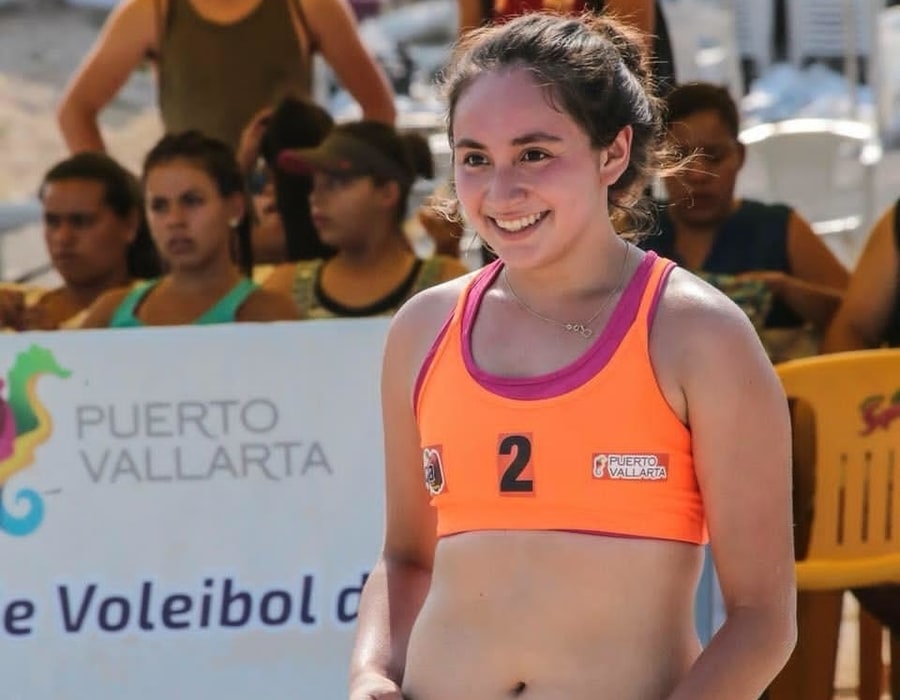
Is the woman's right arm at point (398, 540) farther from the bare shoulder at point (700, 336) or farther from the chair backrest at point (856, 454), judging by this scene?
the chair backrest at point (856, 454)

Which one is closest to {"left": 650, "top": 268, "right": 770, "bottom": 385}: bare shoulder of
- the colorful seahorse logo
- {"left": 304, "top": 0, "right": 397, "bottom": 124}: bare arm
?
the colorful seahorse logo

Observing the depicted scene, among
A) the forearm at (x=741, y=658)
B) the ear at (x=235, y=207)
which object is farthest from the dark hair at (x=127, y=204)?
the forearm at (x=741, y=658)

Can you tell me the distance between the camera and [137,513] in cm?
383

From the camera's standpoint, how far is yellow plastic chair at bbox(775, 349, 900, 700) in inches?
151

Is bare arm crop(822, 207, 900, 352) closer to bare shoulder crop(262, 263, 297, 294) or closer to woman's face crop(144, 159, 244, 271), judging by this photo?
bare shoulder crop(262, 263, 297, 294)

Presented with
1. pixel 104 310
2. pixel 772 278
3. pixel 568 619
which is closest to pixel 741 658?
pixel 568 619

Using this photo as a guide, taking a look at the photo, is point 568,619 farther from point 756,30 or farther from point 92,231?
point 756,30

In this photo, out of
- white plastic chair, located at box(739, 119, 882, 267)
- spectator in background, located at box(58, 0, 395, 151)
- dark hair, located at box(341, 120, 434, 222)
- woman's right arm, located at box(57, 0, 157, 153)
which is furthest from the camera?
white plastic chair, located at box(739, 119, 882, 267)

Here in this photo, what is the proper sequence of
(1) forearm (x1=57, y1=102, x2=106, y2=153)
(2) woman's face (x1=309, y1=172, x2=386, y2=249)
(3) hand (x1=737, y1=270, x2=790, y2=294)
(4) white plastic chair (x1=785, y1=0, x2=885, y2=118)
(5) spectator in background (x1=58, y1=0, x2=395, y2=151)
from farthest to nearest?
(4) white plastic chair (x1=785, y1=0, x2=885, y2=118) → (1) forearm (x1=57, y1=102, x2=106, y2=153) → (5) spectator in background (x1=58, y1=0, x2=395, y2=151) → (2) woman's face (x1=309, y1=172, x2=386, y2=249) → (3) hand (x1=737, y1=270, x2=790, y2=294)

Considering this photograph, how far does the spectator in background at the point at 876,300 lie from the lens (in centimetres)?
422

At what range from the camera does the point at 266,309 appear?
4.30 metres

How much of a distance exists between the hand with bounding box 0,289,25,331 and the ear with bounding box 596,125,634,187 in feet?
9.67

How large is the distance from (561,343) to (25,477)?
218cm

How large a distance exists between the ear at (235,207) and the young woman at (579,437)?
2.69 meters
